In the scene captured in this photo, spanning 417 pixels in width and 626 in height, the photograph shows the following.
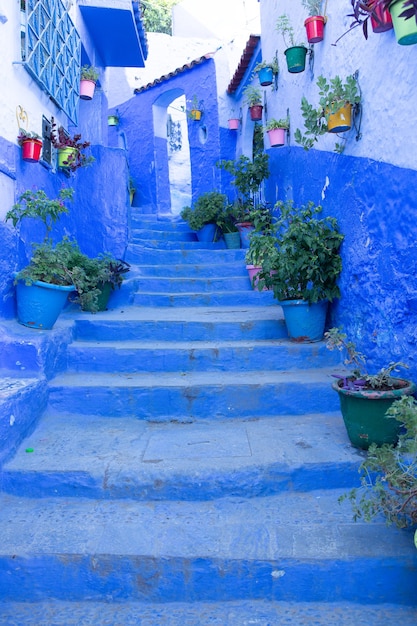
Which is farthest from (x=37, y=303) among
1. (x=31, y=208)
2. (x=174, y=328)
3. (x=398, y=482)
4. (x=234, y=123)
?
(x=234, y=123)

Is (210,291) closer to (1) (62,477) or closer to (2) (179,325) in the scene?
(2) (179,325)

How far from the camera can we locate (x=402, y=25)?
2500 mm

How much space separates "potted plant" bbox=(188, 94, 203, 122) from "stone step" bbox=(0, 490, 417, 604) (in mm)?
9081

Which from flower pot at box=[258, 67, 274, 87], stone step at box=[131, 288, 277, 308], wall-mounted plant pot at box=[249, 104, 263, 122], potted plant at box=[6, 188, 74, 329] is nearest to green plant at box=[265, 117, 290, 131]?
flower pot at box=[258, 67, 274, 87]

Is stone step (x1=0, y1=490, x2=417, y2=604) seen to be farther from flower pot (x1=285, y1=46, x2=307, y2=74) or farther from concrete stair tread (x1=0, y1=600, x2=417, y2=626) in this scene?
flower pot (x1=285, y1=46, x2=307, y2=74)

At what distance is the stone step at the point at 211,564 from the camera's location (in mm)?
2197

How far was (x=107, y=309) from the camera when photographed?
521 centimetres

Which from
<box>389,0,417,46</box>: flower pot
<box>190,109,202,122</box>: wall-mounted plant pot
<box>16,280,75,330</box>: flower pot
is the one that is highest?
Result: <box>190,109,202,122</box>: wall-mounted plant pot

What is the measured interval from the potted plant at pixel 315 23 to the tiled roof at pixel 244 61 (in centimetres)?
354

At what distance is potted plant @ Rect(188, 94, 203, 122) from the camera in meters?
10.1

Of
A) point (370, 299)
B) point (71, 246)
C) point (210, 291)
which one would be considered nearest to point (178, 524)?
point (370, 299)

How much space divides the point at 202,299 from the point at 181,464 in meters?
2.83

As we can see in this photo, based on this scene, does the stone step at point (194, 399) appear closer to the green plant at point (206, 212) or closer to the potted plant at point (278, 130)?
the potted plant at point (278, 130)

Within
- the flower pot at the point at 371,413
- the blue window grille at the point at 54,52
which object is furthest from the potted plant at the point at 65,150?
the flower pot at the point at 371,413
